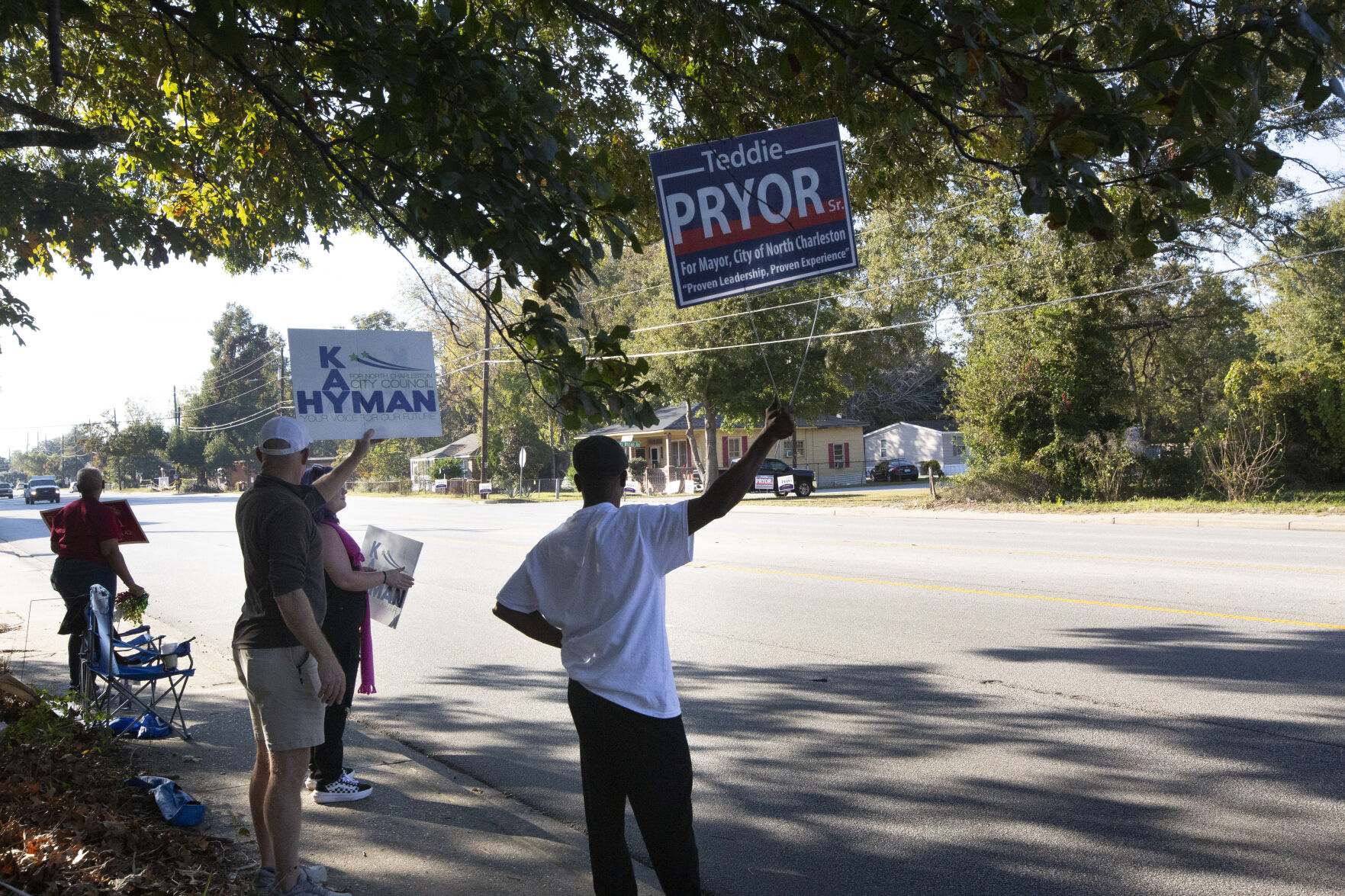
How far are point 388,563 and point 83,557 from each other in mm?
3005

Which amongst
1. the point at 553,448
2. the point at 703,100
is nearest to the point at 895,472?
the point at 553,448

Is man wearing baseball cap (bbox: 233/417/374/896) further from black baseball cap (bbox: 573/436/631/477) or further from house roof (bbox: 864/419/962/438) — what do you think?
house roof (bbox: 864/419/962/438)

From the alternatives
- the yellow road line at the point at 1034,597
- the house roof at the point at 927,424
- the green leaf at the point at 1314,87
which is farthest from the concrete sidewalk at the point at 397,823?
the house roof at the point at 927,424

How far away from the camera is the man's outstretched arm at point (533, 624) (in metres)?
3.40

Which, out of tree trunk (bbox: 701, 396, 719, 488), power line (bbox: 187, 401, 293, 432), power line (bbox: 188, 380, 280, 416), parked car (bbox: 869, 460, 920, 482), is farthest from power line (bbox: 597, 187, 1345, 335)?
power line (bbox: 188, 380, 280, 416)

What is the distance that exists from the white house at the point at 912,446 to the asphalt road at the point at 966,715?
44.3 metres

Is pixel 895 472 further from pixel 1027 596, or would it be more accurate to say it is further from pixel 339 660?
pixel 339 660

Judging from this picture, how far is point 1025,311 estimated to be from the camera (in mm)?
26766

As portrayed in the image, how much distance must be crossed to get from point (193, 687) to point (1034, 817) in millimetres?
6298

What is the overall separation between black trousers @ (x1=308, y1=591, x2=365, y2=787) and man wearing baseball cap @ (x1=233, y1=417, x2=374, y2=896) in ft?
3.79

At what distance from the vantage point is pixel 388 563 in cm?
558

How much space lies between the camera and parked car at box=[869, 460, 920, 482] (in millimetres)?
51219

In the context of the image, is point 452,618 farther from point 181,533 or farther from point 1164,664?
point 181,533

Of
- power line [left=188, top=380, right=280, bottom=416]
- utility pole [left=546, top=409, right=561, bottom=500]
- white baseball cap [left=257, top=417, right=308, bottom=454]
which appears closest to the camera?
white baseball cap [left=257, top=417, right=308, bottom=454]
